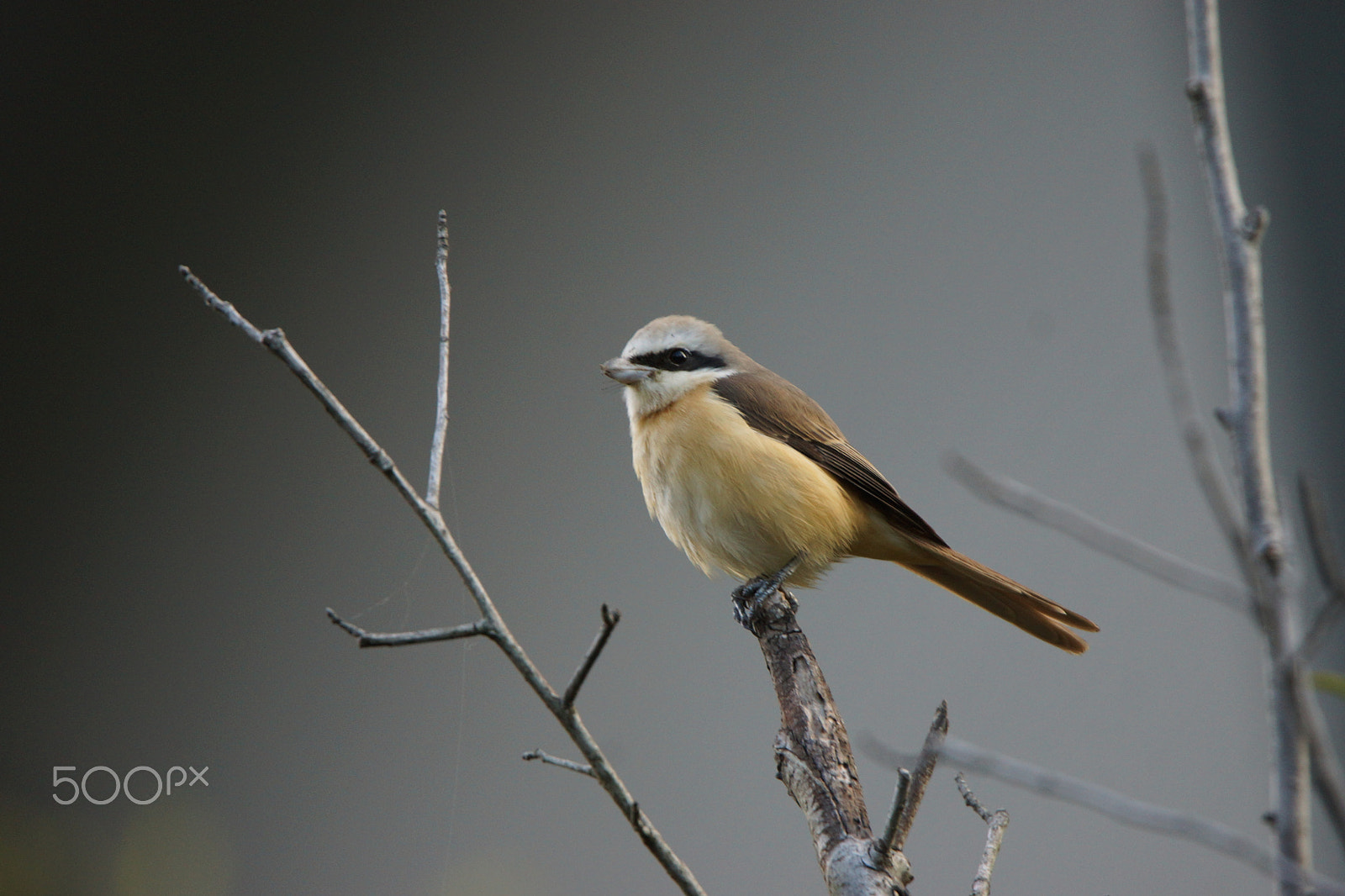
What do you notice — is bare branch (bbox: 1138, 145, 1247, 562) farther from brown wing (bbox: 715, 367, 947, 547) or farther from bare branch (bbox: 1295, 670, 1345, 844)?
brown wing (bbox: 715, 367, 947, 547)

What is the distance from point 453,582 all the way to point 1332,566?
2883 mm

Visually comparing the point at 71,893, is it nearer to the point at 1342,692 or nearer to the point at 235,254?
the point at 235,254

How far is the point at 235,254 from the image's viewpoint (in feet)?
9.82

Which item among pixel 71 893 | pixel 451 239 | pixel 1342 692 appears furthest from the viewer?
pixel 451 239

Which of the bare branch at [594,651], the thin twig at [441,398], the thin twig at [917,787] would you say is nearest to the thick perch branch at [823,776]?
the thin twig at [917,787]

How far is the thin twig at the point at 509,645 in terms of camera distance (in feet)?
2.76

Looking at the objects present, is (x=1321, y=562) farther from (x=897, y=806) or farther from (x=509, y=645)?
(x=509, y=645)

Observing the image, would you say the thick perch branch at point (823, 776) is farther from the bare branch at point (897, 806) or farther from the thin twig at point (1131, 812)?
the thin twig at point (1131, 812)

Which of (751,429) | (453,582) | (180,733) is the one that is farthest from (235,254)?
(751,429)

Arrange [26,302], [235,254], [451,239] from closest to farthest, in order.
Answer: [26,302] → [235,254] → [451,239]

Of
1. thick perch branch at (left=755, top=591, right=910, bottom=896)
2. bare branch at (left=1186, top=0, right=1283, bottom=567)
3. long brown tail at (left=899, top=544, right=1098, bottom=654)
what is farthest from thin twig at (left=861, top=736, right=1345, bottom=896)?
long brown tail at (left=899, top=544, right=1098, bottom=654)

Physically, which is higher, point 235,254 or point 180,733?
point 235,254

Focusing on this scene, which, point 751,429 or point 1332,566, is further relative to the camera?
point 751,429

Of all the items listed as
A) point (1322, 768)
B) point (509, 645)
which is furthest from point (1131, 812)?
point (509, 645)
